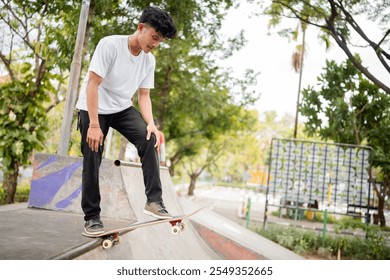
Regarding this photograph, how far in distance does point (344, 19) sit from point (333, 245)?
4083 millimetres

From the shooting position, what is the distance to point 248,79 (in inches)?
482

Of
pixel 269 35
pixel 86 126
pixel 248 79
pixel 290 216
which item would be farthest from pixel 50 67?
pixel 290 216

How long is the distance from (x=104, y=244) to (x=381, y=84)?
4.73m

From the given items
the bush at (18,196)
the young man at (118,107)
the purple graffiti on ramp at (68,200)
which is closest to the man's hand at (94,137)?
the young man at (118,107)

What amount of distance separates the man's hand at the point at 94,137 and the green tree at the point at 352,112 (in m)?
6.80

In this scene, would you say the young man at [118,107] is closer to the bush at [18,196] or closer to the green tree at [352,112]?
the bush at [18,196]

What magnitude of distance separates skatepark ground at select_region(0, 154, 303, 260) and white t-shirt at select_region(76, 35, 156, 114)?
67 centimetres

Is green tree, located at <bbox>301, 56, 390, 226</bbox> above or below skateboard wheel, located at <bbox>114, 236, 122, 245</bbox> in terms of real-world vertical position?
above

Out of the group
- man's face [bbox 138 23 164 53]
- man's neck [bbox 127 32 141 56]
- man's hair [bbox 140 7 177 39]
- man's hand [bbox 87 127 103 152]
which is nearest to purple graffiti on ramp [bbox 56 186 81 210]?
man's hand [bbox 87 127 103 152]

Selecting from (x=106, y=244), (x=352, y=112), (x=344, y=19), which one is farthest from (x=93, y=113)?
(x=352, y=112)

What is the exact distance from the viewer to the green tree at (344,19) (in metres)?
5.27

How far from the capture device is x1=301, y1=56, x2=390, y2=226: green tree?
7.84 meters

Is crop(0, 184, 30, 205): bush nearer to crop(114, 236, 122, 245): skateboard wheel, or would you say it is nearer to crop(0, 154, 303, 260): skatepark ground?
crop(0, 154, 303, 260): skatepark ground
